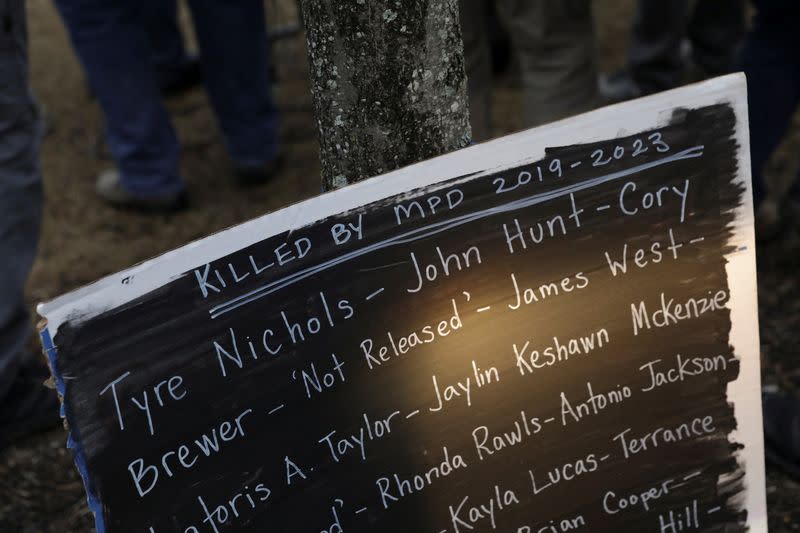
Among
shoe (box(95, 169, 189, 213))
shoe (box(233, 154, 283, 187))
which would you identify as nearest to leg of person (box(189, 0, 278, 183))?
shoe (box(233, 154, 283, 187))

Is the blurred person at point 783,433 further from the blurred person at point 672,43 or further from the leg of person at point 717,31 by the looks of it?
the leg of person at point 717,31

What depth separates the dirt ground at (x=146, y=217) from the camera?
202cm

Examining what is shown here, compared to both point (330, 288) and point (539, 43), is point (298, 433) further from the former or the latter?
point (539, 43)

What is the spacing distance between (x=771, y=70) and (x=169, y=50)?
2.70 meters

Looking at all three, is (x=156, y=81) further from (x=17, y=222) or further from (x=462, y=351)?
(x=462, y=351)

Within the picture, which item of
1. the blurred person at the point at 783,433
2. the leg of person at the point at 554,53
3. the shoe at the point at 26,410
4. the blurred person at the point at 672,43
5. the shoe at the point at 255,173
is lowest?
the blurred person at the point at 783,433

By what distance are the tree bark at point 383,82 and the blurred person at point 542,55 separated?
122 cm

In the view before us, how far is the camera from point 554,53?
8.63 ft

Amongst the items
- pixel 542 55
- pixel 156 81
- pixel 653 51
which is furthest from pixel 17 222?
pixel 653 51

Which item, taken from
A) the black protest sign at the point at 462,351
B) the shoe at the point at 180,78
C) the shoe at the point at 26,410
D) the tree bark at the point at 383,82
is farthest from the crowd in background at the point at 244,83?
the tree bark at the point at 383,82

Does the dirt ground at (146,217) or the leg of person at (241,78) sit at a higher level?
the leg of person at (241,78)

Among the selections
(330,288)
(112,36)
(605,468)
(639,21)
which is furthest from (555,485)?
(639,21)

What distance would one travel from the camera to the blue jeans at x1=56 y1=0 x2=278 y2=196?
2766 mm

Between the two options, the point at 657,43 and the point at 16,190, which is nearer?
the point at 16,190
